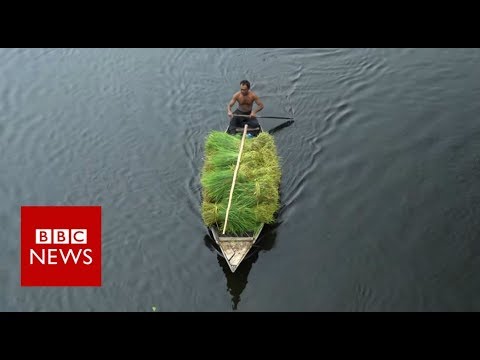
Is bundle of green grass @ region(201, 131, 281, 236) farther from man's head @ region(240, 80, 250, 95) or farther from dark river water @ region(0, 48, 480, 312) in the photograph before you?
man's head @ region(240, 80, 250, 95)

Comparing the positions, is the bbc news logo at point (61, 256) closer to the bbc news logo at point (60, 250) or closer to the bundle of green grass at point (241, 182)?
the bbc news logo at point (60, 250)

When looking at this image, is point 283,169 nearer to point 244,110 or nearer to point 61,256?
point 244,110

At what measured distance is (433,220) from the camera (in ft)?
34.9

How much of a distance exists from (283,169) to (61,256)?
15.6 feet

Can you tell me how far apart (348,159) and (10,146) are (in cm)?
751

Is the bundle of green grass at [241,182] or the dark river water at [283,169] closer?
the dark river water at [283,169]

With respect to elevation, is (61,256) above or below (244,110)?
below

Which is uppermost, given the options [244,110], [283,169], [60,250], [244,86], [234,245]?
[244,86]

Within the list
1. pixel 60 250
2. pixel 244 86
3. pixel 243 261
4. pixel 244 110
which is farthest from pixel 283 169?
pixel 60 250

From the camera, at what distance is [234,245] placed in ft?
31.4

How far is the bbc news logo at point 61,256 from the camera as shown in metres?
9.62

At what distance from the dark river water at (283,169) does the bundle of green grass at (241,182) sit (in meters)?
0.52

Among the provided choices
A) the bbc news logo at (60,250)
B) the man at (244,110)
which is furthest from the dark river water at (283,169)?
the man at (244,110)

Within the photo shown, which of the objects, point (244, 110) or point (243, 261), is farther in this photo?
point (244, 110)
